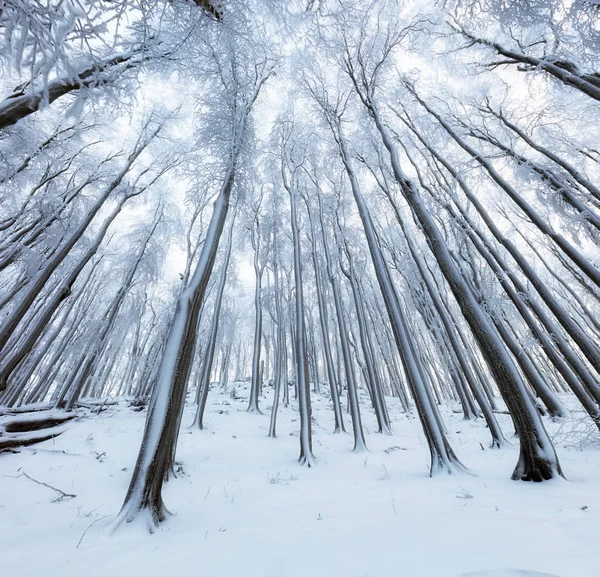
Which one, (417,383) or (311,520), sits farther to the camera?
(417,383)

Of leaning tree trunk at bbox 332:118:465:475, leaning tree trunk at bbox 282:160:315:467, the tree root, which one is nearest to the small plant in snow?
leaning tree trunk at bbox 332:118:465:475

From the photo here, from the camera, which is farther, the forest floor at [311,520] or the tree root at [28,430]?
the tree root at [28,430]

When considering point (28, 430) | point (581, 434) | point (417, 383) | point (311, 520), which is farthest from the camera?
point (28, 430)

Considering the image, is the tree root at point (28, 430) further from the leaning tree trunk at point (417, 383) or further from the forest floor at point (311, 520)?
the leaning tree trunk at point (417, 383)

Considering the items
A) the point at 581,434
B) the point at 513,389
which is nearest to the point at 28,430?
the point at 513,389

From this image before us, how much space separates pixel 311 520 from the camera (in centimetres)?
246

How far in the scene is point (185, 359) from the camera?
3.30m

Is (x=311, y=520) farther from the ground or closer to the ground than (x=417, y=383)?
closer to the ground

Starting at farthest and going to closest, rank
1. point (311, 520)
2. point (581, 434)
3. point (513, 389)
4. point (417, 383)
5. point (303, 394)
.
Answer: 1. point (303, 394)
2. point (417, 383)
3. point (581, 434)
4. point (513, 389)
5. point (311, 520)

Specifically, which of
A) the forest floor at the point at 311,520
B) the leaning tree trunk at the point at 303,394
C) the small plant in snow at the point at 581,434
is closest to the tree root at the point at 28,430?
the forest floor at the point at 311,520

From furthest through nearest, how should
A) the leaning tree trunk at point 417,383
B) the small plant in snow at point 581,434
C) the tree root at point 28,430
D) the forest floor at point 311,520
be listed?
the tree root at point 28,430 → the leaning tree trunk at point 417,383 → the small plant in snow at point 581,434 → the forest floor at point 311,520

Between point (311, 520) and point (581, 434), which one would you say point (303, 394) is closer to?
point (311, 520)

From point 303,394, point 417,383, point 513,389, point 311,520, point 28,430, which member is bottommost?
point 311,520

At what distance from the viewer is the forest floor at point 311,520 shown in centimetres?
160
